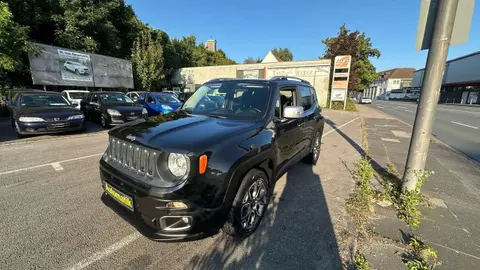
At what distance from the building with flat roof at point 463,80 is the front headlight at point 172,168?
58232 mm

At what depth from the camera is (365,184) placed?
4305 mm

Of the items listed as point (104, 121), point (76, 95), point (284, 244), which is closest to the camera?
point (284, 244)

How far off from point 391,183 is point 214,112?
373 centimetres

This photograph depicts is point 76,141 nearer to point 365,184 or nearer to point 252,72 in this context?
point 365,184

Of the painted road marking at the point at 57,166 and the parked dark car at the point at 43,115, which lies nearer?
the painted road marking at the point at 57,166

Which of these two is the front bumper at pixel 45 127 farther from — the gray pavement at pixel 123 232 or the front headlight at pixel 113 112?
the gray pavement at pixel 123 232

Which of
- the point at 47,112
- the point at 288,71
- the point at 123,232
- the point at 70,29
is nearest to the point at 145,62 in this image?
the point at 70,29

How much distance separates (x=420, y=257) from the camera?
7.99 feet

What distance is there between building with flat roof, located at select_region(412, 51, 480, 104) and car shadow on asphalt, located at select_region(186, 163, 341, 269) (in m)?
56.5

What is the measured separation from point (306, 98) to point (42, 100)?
941 centimetres

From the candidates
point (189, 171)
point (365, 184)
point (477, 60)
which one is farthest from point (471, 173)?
point (477, 60)

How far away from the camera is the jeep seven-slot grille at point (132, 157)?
2244 mm

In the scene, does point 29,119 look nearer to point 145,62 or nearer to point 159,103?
point 159,103

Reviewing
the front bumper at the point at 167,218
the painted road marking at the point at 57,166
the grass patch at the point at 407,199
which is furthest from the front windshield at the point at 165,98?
the grass patch at the point at 407,199
